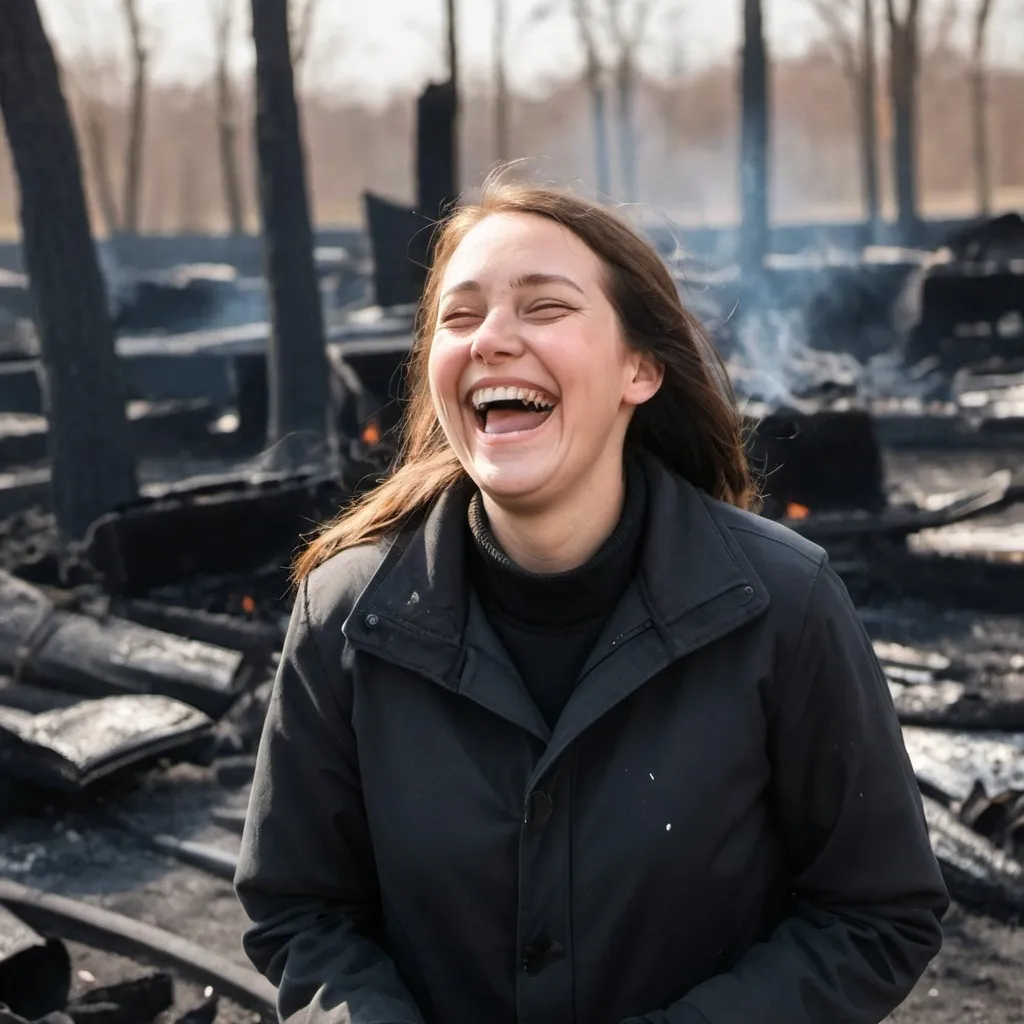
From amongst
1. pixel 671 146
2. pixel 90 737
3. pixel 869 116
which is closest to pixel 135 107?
pixel 869 116

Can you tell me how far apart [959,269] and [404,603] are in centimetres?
1970

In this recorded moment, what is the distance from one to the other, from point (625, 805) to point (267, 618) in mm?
6885

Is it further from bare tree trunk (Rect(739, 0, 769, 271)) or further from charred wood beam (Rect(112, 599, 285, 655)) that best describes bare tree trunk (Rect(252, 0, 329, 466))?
bare tree trunk (Rect(739, 0, 769, 271))

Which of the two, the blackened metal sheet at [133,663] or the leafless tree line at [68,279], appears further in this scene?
the leafless tree line at [68,279]

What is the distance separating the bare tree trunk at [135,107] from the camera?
43594 mm

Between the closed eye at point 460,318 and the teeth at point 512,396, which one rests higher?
the closed eye at point 460,318

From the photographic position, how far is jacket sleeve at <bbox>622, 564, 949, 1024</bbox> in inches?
90.6

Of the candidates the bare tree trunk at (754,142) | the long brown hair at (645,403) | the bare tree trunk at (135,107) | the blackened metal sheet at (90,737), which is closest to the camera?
the long brown hair at (645,403)

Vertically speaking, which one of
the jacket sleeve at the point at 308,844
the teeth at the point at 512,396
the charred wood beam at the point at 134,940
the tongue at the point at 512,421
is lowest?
the charred wood beam at the point at 134,940

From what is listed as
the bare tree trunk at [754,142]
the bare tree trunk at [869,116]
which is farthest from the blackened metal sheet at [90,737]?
the bare tree trunk at [869,116]

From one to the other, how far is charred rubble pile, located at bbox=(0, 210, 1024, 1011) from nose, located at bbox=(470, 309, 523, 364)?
27.4 inches

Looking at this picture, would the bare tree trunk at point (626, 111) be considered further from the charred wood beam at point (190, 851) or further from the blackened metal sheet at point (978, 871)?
the blackened metal sheet at point (978, 871)

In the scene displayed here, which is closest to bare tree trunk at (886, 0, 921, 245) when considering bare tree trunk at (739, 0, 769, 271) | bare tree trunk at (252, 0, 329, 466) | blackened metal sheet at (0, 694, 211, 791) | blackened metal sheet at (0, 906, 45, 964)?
bare tree trunk at (739, 0, 769, 271)

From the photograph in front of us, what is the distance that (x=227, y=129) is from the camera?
47625 millimetres
